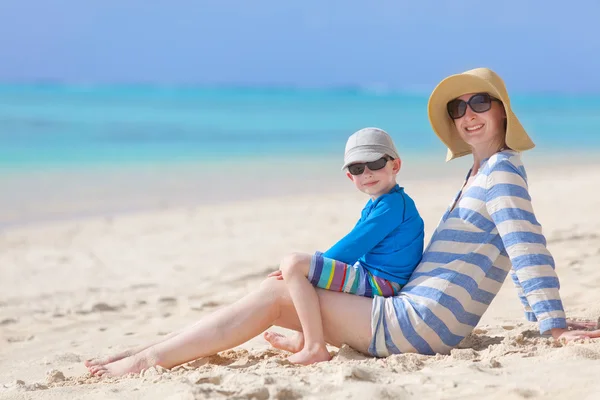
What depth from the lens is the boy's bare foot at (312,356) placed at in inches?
133

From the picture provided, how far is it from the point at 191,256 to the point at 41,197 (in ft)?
14.8

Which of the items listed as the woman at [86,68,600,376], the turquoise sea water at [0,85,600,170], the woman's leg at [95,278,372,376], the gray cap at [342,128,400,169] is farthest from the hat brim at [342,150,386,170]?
the turquoise sea water at [0,85,600,170]

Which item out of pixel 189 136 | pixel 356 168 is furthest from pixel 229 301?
pixel 189 136

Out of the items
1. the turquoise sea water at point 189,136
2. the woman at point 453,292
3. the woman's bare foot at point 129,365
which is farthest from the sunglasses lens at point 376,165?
the turquoise sea water at point 189,136

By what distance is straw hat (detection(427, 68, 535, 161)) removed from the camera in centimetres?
347

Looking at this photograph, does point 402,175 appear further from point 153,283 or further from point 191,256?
point 153,283

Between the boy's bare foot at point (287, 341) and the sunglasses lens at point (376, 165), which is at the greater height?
the sunglasses lens at point (376, 165)

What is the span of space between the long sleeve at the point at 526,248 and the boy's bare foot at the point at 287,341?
3.46 feet

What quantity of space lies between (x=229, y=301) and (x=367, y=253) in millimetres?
2374

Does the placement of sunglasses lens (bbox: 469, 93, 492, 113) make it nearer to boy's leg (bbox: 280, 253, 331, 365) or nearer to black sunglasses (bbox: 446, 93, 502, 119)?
black sunglasses (bbox: 446, 93, 502, 119)

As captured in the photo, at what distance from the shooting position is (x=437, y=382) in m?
2.91

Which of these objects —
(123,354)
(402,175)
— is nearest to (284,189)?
(402,175)

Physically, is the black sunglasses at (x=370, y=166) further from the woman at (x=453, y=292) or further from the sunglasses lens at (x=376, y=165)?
the woman at (x=453, y=292)

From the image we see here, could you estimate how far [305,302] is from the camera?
3342 millimetres
